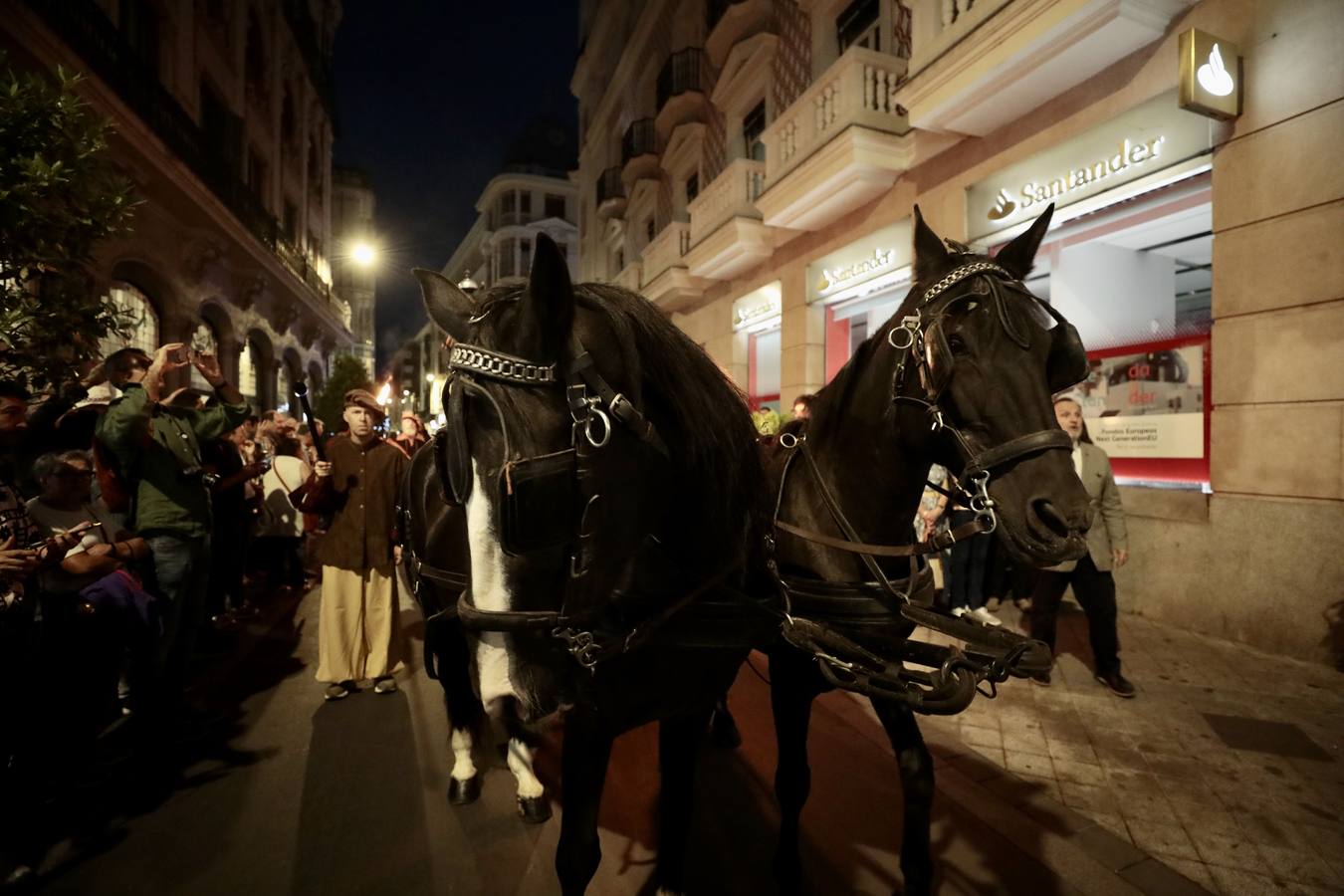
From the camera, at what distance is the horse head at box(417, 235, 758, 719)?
122 cm

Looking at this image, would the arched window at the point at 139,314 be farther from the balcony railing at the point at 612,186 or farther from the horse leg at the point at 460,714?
the balcony railing at the point at 612,186

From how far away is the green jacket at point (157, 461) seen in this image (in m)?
3.42

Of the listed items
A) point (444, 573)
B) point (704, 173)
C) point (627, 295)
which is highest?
point (704, 173)

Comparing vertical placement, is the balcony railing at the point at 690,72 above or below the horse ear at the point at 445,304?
above

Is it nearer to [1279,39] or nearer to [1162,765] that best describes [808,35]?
[1279,39]

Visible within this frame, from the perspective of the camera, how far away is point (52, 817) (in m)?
2.86

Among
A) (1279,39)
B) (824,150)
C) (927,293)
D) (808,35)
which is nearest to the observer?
(927,293)

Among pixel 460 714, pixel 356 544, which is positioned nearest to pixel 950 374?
pixel 460 714

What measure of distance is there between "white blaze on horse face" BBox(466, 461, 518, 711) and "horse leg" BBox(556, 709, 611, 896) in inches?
17.9

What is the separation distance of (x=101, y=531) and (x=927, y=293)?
13.9 ft

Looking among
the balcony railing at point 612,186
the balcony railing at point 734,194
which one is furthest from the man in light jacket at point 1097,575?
the balcony railing at point 612,186

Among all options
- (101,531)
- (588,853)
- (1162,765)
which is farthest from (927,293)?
(101,531)

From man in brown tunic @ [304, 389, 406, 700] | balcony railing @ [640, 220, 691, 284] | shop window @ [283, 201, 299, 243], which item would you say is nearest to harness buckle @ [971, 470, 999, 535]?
man in brown tunic @ [304, 389, 406, 700]

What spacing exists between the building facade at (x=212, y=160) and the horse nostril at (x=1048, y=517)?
4709 mm
